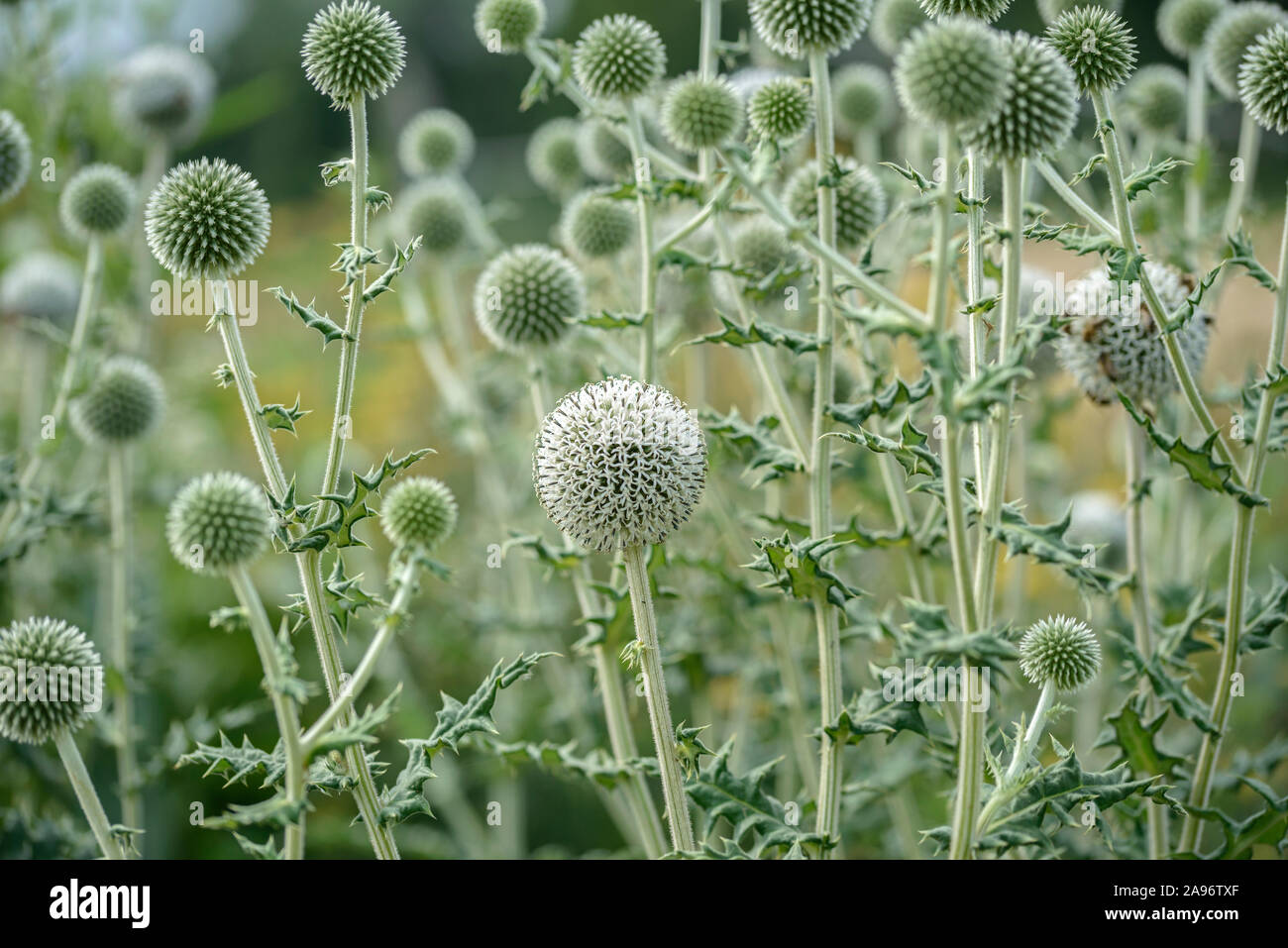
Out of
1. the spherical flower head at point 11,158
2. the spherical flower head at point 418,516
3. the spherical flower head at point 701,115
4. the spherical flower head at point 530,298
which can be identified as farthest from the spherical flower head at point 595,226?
the spherical flower head at point 11,158

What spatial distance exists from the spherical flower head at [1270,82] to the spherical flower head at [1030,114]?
1010 millimetres

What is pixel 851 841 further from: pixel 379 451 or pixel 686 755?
pixel 379 451

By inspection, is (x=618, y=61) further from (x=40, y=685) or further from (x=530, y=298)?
(x=40, y=685)

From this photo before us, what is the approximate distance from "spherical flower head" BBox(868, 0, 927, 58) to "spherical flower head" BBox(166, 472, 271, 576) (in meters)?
2.84

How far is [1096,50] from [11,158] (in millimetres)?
3032

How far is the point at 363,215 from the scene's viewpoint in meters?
2.45

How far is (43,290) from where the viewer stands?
4617mm

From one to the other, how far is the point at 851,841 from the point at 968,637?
237cm

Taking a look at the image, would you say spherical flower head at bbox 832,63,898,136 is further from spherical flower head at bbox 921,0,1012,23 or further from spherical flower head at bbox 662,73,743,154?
spherical flower head at bbox 921,0,1012,23

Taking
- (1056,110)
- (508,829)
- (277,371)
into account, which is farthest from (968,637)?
(277,371)

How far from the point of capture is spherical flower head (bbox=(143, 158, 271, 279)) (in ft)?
8.27

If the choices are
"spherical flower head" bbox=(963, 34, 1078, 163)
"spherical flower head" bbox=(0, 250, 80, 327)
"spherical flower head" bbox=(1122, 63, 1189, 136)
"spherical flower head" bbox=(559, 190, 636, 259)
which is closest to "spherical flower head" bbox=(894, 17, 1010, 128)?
"spherical flower head" bbox=(963, 34, 1078, 163)

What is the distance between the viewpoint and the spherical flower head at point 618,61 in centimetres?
299

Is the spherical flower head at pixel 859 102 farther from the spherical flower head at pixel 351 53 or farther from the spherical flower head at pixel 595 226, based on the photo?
the spherical flower head at pixel 351 53
